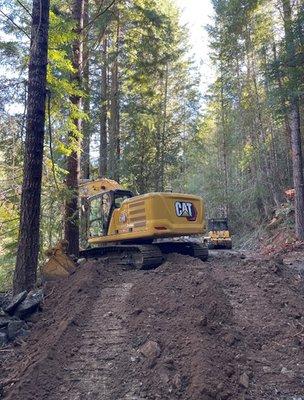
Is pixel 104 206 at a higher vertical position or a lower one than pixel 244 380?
higher

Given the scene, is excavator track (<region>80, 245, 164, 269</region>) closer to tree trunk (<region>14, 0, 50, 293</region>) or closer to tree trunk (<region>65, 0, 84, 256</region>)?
tree trunk (<region>65, 0, 84, 256</region>)

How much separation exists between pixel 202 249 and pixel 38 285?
4.83m

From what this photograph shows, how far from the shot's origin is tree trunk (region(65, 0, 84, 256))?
10.3 metres

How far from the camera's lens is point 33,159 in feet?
24.4

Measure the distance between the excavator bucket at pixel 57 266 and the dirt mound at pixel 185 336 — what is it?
2.07 metres

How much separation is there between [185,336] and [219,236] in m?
17.2

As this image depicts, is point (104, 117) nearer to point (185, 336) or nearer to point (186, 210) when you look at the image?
point (186, 210)

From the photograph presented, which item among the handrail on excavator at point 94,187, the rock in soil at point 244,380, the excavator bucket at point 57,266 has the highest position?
the handrail on excavator at point 94,187

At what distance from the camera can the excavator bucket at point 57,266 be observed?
8.52 m

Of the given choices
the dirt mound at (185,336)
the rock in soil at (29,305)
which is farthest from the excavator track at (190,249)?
the rock in soil at (29,305)

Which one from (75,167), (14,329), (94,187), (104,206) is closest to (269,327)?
(14,329)

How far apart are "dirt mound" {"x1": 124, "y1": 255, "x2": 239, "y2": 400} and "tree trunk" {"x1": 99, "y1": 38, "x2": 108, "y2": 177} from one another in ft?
33.2

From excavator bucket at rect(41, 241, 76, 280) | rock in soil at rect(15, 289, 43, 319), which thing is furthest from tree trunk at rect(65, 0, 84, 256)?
rock in soil at rect(15, 289, 43, 319)

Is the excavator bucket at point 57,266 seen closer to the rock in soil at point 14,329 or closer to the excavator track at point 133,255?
the excavator track at point 133,255
